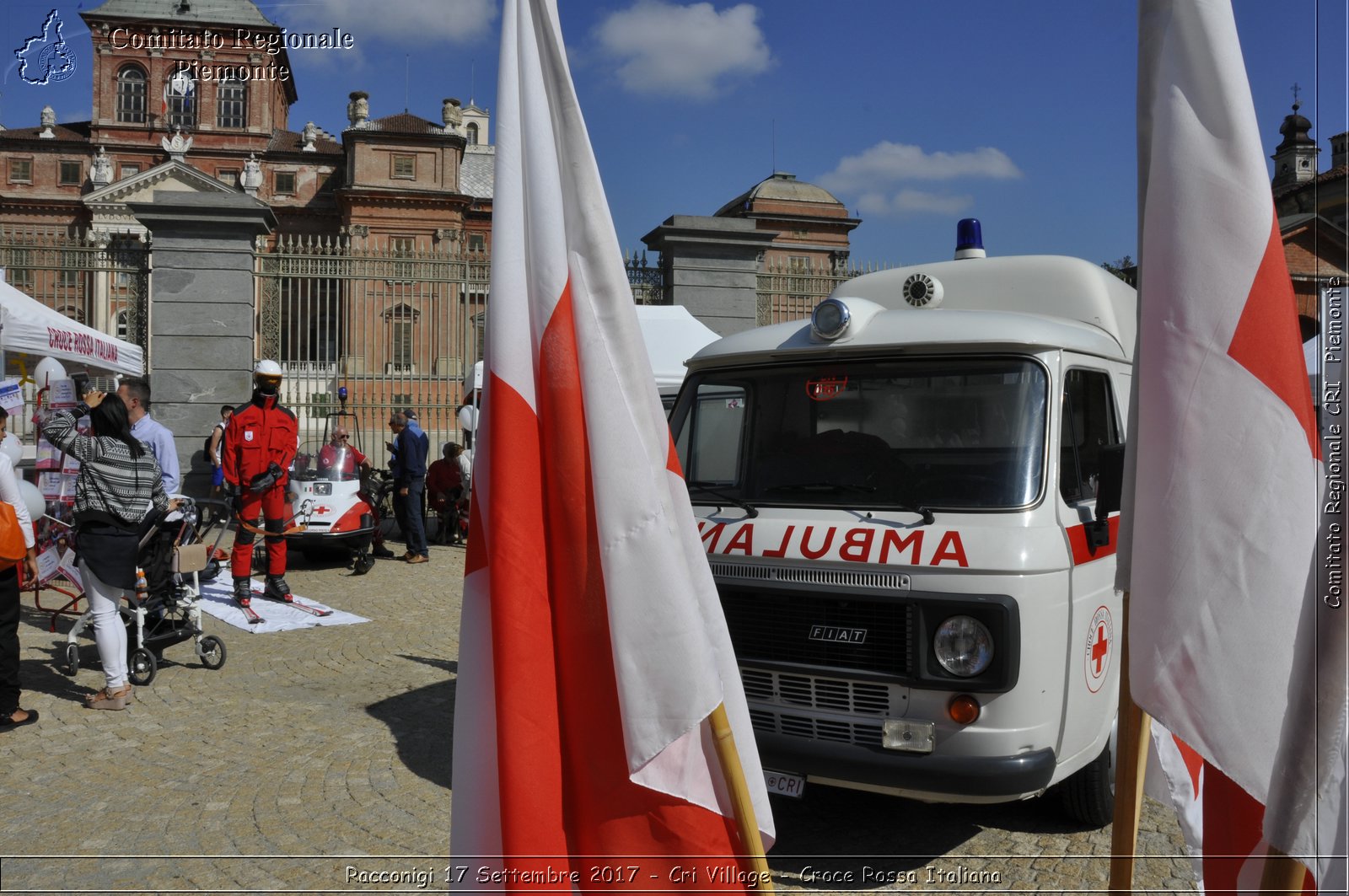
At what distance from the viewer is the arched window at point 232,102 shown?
6331mm

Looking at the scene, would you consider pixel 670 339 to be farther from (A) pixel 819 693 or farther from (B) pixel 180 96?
(A) pixel 819 693

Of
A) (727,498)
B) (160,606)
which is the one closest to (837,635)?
(727,498)

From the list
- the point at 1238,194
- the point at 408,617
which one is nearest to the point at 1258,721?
the point at 1238,194

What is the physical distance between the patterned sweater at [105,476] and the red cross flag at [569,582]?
476cm

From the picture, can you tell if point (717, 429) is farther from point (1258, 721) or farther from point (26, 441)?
point (26, 441)

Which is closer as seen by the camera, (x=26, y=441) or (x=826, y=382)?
(x=826, y=382)

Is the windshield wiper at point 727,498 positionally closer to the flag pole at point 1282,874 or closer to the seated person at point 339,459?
the flag pole at point 1282,874

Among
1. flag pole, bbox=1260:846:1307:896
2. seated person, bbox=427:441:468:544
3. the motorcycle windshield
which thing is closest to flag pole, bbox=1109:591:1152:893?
flag pole, bbox=1260:846:1307:896

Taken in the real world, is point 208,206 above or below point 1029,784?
above

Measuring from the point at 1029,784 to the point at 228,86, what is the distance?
641 cm

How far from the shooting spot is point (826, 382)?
452cm

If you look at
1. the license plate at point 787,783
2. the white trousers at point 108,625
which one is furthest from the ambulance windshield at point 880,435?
the white trousers at point 108,625

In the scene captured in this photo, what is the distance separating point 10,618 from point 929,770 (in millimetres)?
5225

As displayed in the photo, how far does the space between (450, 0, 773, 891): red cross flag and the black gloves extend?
7.40 m
